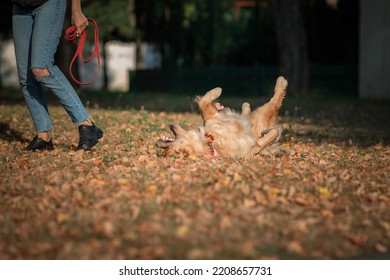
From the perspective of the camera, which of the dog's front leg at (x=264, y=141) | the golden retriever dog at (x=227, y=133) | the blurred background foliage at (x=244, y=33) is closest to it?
the golden retriever dog at (x=227, y=133)

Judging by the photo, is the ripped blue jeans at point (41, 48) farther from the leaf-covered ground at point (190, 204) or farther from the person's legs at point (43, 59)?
the leaf-covered ground at point (190, 204)

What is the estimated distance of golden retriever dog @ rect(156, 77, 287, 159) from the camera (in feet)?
22.9

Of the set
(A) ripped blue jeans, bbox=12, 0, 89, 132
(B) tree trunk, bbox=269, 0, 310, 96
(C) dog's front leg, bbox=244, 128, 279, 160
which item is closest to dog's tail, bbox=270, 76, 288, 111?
(C) dog's front leg, bbox=244, 128, 279, 160

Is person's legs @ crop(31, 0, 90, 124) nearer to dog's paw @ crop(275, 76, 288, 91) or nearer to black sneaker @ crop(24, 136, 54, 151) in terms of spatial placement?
black sneaker @ crop(24, 136, 54, 151)

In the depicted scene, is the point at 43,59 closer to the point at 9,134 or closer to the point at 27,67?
the point at 27,67

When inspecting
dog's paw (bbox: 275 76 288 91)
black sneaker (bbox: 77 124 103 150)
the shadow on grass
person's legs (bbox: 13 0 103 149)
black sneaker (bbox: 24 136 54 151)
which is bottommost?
the shadow on grass

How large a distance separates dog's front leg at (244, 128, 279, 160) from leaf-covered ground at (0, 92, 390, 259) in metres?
0.09

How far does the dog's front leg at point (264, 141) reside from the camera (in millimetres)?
7336

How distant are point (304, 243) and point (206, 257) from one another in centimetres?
71

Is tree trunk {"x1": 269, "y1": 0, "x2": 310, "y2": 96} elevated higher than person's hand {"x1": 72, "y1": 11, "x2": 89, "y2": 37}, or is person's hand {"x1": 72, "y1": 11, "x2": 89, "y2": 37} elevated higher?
person's hand {"x1": 72, "y1": 11, "x2": 89, "y2": 37}

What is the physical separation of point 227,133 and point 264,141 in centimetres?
44

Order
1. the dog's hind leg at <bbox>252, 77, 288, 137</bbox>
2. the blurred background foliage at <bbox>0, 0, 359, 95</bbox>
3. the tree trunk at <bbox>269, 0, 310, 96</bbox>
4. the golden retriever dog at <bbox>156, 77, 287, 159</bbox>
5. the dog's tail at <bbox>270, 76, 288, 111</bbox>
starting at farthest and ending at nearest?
the blurred background foliage at <bbox>0, 0, 359, 95</bbox>
the tree trunk at <bbox>269, 0, 310, 96</bbox>
the dog's tail at <bbox>270, 76, 288, 111</bbox>
the dog's hind leg at <bbox>252, 77, 288, 137</bbox>
the golden retriever dog at <bbox>156, 77, 287, 159</bbox>

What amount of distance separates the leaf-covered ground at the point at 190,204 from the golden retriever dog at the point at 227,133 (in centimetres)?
15

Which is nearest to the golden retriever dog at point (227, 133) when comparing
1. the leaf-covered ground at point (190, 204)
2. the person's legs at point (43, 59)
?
the leaf-covered ground at point (190, 204)
